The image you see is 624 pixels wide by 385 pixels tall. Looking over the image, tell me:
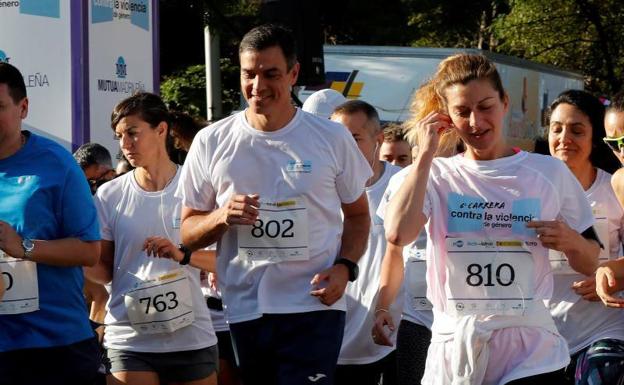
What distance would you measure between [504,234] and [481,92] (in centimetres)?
55

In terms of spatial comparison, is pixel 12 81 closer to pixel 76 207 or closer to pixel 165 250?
pixel 76 207

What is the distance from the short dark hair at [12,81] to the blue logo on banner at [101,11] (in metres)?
4.51

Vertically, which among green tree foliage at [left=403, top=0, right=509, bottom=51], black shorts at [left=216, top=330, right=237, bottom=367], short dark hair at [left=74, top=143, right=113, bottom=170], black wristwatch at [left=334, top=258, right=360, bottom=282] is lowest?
black shorts at [left=216, top=330, right=237, bottom=367]

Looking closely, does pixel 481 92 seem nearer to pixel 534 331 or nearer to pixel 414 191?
pixel 414 191

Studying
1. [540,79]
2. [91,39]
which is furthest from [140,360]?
[540,79]

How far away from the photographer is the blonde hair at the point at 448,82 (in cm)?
515

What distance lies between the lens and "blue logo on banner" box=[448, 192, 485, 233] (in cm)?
509

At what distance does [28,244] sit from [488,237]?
1.82 meters

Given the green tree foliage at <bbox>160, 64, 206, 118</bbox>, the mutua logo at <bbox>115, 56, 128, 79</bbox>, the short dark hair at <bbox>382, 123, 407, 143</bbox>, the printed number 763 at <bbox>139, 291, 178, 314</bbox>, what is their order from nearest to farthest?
1. the printed number 763 at <bbox>139, 291, 178, 314</bbox>
2. the short dark hair at <bbox>382, 123, 407, 143</bbox>
3. the mutua logo at <bbox>115, 56, 128, 79</bbox>
4. the green tree foliage at <bbox>160, 64, 206, 118</bbox>

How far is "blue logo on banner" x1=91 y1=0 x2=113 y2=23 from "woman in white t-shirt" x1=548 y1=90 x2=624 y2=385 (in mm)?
4345

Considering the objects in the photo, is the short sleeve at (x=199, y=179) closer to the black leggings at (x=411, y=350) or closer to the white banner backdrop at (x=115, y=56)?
the black leggings at (x=411, y=350)

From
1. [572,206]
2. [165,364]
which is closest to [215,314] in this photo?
[165,364]

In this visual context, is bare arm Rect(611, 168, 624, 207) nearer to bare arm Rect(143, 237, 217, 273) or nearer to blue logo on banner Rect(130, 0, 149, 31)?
bare arm Rect(143, 237, 217, 273)

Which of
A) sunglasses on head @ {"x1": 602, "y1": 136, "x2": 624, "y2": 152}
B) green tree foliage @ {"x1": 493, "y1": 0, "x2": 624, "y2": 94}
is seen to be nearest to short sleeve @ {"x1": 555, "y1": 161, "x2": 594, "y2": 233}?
sunglasses on head @ {"x1": 602, "y1": 136, "x2": 624, "y2": 152}
